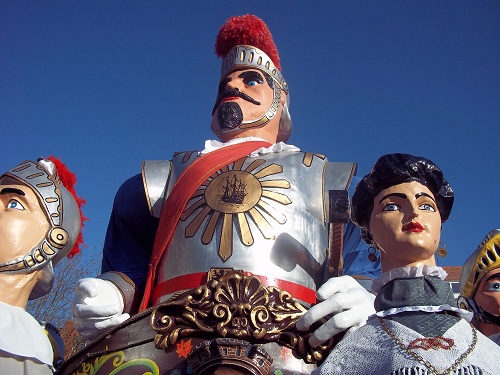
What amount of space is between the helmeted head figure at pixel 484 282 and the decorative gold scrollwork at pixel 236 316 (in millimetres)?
996

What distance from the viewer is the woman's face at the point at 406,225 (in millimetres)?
2414

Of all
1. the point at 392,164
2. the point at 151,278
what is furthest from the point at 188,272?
the point at 392,164

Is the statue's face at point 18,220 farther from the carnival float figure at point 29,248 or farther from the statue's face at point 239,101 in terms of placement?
the statue's face at point 239,101

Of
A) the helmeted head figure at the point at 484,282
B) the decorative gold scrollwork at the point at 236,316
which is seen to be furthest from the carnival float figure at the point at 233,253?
the helmeted head figure at the point at 484,282

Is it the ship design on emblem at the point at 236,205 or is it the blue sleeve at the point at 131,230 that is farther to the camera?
the blue sleeve at the point at 131,230

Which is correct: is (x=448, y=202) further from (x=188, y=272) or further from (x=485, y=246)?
(x=188, y=272)

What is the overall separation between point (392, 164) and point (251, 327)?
92 cm

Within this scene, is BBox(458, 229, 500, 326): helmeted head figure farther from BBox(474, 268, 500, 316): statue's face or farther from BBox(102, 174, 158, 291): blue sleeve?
BBox(102, 174, 158, 291): blue sleeve

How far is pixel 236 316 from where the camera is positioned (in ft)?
8.81

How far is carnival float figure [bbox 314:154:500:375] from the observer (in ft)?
6.56

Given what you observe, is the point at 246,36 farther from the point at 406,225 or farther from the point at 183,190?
the point at 406,225

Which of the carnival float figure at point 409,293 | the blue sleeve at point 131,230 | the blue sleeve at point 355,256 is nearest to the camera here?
the carnival float figure at point 409,293

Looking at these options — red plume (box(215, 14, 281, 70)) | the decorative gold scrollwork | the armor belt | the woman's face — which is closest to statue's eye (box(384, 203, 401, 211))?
the woman's face

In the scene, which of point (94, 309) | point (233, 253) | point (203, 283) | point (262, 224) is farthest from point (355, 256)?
point (94, 309)
